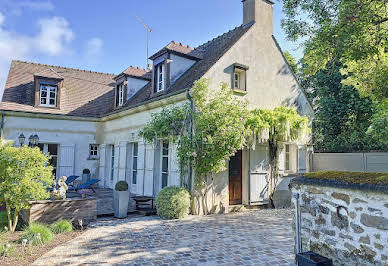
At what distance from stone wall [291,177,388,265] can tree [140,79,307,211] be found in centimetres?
345

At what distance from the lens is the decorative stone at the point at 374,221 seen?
301 centimetres

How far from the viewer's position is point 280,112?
9133 mm

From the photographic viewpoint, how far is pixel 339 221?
141 inches

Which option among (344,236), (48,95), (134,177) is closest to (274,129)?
(134,177)

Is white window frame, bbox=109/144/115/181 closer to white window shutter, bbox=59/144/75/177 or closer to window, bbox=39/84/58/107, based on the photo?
white window shutter, bbox=59/144/75/177

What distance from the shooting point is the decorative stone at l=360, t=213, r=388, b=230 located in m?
3.01

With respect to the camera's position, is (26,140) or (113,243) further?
(26,140)

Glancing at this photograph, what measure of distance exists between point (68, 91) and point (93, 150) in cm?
337

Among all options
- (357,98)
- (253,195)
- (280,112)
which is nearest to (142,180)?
(253,195)

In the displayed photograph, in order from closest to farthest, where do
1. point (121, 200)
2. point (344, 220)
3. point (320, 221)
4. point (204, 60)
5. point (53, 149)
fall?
point (344, 220), point (320, 221), point (121, 200), point (204, 60), point (53, 149)

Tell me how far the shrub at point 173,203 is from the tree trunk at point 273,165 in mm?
3654

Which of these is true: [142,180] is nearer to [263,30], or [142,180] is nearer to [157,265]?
[157,265]

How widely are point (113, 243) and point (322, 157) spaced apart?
9.81 meters

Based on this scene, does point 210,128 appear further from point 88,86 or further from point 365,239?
point 88,86
